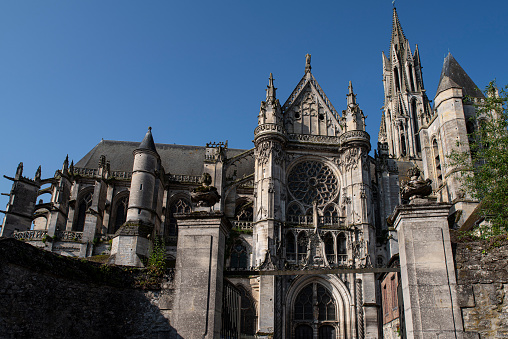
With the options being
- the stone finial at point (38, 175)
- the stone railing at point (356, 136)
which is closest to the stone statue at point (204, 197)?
the stone railing at point (356, 136)

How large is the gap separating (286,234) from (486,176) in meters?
13.1

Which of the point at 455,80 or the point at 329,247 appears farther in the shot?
the point at 455,80

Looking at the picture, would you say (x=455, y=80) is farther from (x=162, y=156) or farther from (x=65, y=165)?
(x=65, y=165)

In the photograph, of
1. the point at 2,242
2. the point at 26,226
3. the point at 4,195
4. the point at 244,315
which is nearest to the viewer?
the point at 2,242

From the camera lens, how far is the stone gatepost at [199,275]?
8844mm

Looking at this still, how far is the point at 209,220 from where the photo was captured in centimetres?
951

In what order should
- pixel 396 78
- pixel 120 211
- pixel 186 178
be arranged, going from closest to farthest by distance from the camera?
pixel 120 211 < pixel 186 178 < pixel 396 78

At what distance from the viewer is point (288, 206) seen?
27328 mm

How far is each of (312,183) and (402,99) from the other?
118 feet

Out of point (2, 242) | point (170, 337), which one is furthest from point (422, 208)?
point (2, 242)

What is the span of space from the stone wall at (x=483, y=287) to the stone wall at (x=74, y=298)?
5407 millimetres

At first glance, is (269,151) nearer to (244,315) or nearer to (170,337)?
(244,315)

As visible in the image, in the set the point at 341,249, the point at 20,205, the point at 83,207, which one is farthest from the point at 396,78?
the point at 20,205

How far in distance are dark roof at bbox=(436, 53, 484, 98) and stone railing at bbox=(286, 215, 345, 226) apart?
50.5 feet
